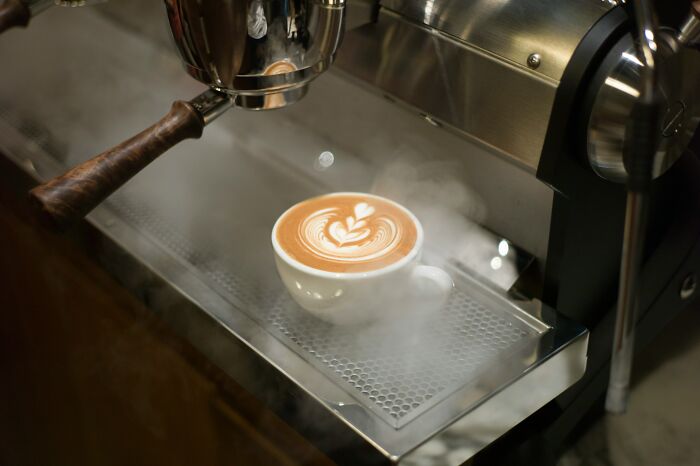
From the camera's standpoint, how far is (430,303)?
2.32 ft

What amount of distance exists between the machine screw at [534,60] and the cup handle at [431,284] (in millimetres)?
184

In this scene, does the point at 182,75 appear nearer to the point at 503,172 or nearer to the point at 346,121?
the point at 346,121

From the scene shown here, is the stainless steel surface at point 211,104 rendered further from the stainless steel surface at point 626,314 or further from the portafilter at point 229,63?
the stainless steel surface at point 626,314

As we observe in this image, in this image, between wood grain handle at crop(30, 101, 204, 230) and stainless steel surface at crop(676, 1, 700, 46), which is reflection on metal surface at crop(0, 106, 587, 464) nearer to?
wood grain handle at crop(30, 101, 204, 230)

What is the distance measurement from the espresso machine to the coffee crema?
0.19 ft

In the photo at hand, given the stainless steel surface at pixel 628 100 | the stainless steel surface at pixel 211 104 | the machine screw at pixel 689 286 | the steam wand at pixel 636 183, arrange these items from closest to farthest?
1. the steam wand at pixel 636 183
2. the stainless steel surface at pixel 628 100
3. the stainless steel surface at pixel 211 104
4. the machine screw at pixel 689 286

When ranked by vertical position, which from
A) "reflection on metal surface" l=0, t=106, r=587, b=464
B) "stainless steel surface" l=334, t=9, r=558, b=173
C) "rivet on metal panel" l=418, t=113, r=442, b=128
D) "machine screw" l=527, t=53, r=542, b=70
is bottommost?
"reflection on metal surface" l=0, t=106, r=587, b=464

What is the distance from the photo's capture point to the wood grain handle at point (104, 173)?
63 cm

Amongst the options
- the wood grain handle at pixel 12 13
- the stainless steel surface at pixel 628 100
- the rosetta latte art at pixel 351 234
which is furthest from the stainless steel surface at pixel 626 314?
the wood grain handle at pixel 12 13

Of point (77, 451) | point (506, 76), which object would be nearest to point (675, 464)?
point (506, 76)

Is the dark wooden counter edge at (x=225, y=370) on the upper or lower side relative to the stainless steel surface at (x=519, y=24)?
lower

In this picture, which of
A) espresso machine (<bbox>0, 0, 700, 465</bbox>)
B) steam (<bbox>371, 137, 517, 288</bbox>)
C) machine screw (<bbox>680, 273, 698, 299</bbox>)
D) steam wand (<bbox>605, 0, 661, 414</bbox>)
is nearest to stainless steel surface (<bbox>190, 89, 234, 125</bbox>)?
espresso machine (<bbox>0, 0, 700, 465</bbox>)

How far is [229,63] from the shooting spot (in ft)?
2.00

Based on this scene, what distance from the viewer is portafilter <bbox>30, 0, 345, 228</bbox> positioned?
59 cm
